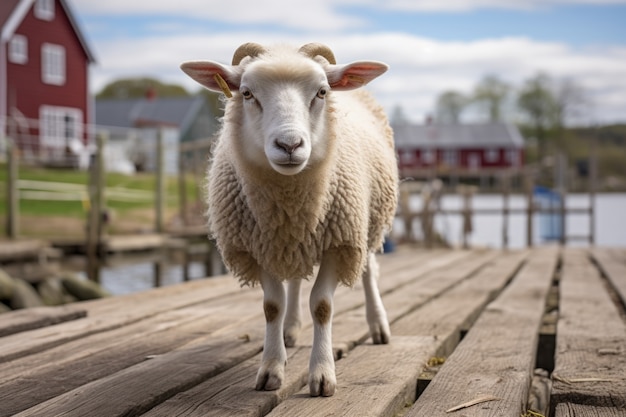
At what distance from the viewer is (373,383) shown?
2992 millimetres

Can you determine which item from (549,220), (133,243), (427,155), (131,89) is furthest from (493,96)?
(133,243)

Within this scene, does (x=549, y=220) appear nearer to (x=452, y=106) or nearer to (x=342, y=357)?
(x=342, y=357)

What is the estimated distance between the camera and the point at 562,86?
69.1m

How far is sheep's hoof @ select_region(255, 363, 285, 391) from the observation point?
2.91 m

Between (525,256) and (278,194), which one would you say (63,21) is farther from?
(278,194)

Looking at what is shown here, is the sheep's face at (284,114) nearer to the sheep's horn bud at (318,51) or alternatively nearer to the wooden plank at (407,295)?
the sheep's horn bud at (318,51)

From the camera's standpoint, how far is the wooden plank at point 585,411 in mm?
2587

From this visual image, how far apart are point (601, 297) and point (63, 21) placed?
1106 inches

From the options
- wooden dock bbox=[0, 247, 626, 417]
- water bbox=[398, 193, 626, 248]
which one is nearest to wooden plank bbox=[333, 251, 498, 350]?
wooden dock bbox=[0, 247, 626, 417]

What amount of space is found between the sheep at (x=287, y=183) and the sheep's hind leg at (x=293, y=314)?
20.9 inches

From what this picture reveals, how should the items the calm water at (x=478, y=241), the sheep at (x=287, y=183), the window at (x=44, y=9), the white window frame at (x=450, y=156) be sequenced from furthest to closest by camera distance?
the white window frame at (x=450, y=156) → the window at (x=44, y=9) → the calm water at (x=478, y=241) → the sheep at (x=287, y=183)

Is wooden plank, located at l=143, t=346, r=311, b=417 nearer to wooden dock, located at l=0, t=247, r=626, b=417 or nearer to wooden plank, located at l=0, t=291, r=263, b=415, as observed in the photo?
wooden dock, located at l=0, t=247, r=626, b=417

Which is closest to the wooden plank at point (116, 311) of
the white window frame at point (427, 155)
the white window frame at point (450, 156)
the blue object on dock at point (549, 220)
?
the blue object on dock at point (549, 220)

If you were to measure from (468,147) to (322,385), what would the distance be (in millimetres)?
66355
